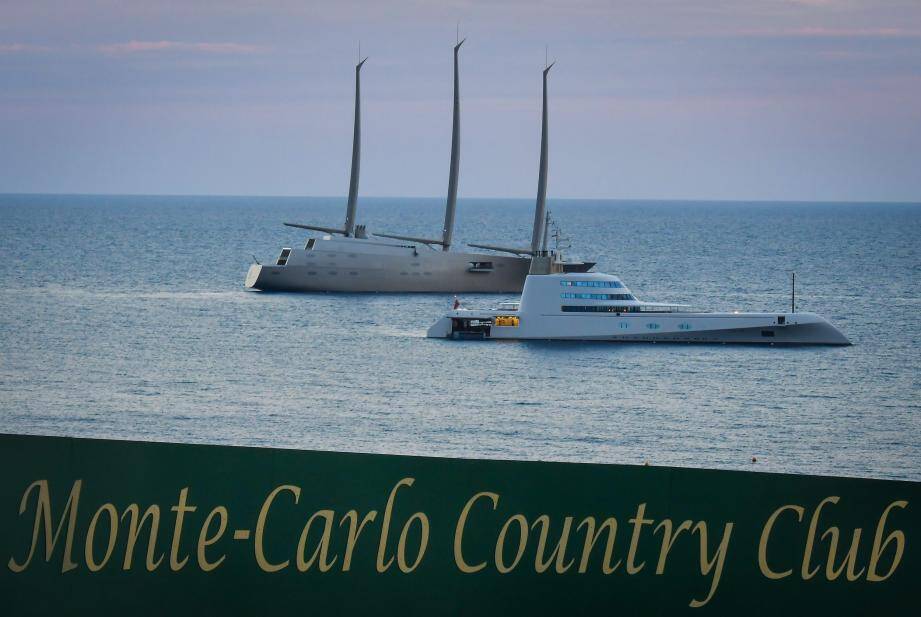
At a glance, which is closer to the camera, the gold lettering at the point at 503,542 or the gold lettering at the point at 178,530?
the gold lettering at the point at 503,542

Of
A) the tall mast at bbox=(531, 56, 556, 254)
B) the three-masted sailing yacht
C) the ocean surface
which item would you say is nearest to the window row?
the ocean surface

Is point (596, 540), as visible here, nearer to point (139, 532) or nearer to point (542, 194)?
point (139, 532)

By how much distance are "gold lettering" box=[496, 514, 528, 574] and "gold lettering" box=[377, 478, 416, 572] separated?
0.90 meters

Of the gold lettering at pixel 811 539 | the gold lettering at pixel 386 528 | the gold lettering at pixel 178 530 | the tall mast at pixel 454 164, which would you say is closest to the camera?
the gold lettering at pixel 811 539

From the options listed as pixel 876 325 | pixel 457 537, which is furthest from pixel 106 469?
pixel 876 325

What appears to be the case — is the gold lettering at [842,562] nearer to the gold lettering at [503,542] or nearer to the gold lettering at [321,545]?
the gold lettering at [503,542]

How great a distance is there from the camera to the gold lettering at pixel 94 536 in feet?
42.1

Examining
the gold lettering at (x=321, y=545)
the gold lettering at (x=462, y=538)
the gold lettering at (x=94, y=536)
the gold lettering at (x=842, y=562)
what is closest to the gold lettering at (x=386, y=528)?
the gold lettering at (x=321, y=545)

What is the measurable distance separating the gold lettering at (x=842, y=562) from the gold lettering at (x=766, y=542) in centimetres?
30

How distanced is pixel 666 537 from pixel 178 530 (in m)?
4.24

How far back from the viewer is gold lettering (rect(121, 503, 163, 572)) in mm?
12797

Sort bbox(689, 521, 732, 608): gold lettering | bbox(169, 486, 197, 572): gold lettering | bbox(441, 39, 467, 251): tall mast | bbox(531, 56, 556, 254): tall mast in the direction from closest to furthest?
bbox(689, 521, 732, 608): gold lettering → bbox(169, 486, 197, 572): gold lettering → bbox(531, 56, 556, 254): tall mast → bbox(441, 39, 467, 251): tall mast

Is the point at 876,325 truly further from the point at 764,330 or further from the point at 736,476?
the point at 736,476

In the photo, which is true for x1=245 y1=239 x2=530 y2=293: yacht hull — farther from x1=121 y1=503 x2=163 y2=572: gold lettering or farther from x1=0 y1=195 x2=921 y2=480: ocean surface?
x1=121 y1=503 x2=163 y2=572: gold lettering
